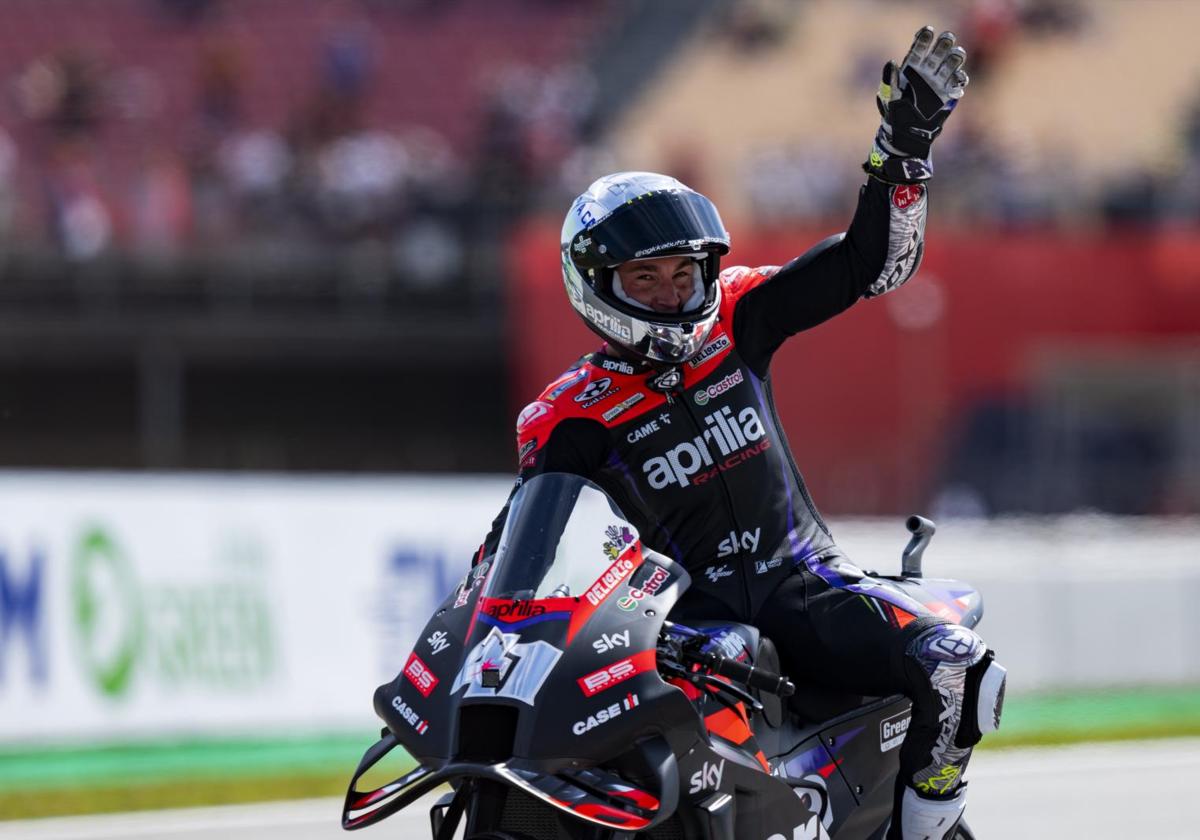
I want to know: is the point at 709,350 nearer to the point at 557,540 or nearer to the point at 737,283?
the point at 737,283

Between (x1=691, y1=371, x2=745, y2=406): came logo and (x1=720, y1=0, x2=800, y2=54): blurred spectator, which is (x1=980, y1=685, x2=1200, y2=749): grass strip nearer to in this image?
(x1=691, y1=371, x2=745, y2=406): came logo

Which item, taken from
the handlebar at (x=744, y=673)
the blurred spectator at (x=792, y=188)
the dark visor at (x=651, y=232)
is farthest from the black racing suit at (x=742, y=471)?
the blurred spectator at (x=792, y=188)

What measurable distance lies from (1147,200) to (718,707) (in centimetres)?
1683

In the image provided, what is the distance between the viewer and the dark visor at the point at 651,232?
15.0 feet

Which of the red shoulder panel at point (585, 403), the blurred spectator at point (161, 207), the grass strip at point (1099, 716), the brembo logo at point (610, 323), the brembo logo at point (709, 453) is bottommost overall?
the grass strip at point (1099, 716)

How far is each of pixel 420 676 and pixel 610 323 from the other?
1.04 meters

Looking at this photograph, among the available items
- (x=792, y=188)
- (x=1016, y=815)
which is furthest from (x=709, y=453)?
(x=792, y=188)

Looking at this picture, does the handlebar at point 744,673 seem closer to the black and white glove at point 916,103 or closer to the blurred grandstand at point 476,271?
the black and white glove at point 916,103

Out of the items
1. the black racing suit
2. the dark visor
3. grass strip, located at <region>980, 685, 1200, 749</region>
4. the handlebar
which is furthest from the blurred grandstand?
the handlebar

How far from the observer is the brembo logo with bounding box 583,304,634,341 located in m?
4.63

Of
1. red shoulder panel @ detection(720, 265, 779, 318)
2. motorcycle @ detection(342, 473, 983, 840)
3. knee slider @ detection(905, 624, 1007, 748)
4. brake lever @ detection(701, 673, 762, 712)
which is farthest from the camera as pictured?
red shoulder panel @ detection(720, 265, 779, 318)

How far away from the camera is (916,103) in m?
4.70

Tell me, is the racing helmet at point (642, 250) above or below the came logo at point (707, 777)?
above

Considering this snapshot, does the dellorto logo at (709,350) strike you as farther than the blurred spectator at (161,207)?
No
